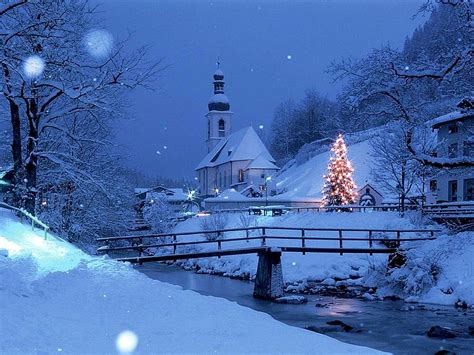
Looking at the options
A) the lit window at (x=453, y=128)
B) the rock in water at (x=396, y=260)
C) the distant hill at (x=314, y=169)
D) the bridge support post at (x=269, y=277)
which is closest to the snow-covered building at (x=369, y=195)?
the distant hill at (x=314, y=169)

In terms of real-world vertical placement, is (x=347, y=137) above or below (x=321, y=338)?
above

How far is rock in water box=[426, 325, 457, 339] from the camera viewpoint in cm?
1778

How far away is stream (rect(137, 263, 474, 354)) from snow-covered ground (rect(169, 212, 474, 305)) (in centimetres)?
131

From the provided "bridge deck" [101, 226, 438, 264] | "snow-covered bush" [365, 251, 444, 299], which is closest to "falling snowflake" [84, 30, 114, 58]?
"bridge deck" [101, 226, 438, 264]

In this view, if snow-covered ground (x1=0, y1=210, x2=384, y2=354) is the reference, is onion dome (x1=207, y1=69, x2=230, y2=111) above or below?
above

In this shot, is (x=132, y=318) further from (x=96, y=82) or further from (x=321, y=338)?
(x=96, y=82)

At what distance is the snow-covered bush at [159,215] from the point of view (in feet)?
208

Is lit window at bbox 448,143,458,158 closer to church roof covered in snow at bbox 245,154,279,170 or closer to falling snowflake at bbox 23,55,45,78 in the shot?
falling snowflake at bbox 23,55,45,78

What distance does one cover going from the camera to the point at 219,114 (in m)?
111

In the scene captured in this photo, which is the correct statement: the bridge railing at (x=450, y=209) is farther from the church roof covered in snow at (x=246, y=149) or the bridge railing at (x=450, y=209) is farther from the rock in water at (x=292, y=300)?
the church roof covered in snow at (x=246, y=149)

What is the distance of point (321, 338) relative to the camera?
9867 millimetres

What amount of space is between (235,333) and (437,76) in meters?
11.2

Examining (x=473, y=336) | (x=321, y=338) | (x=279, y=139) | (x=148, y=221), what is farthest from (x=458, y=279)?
(x=279, y=139)

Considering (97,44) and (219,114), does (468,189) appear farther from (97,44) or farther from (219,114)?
(219,114)
